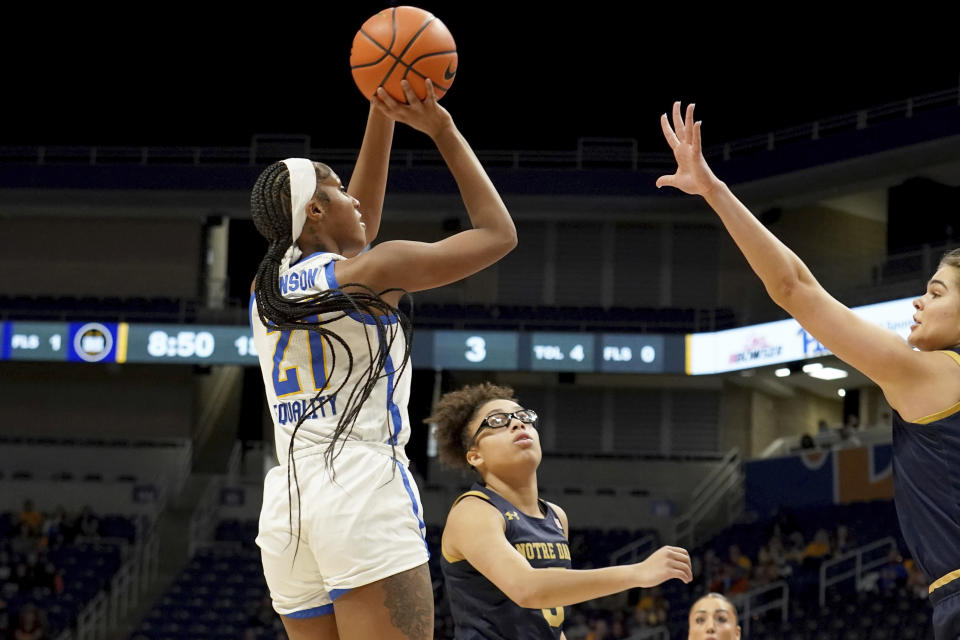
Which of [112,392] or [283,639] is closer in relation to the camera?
[283,639]

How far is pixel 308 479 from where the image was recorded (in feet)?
10.1

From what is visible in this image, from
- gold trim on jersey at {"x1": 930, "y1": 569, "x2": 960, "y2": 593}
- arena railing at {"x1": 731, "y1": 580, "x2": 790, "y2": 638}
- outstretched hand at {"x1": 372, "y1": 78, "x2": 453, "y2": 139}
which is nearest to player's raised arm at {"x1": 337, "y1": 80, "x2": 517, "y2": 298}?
outstretched hand at {"x1": 372, "y1": 78, "x2": 453, "y2": 139}

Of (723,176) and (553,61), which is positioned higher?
(553,61)

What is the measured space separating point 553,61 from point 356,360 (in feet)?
70.1

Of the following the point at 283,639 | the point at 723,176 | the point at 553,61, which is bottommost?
the point at 283,639

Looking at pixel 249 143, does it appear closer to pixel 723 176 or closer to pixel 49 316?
pixel 49 316

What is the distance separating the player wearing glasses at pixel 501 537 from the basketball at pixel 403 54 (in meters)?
1.17

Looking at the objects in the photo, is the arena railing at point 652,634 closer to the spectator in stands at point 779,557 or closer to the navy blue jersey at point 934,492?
the spectator in stands at point 779,557

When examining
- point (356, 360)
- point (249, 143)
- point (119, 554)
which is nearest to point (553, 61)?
point (249, 143)

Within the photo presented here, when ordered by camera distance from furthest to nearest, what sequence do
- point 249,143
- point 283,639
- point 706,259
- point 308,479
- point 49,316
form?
point 249,143, point 706,259, point 49,316, point 283,639, point 308,479

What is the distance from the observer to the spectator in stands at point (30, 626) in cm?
1648

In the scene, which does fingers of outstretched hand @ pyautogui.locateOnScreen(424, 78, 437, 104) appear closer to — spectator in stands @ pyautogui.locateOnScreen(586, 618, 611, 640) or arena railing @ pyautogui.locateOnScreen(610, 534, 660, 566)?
spectator in stands @ pyautogui.locateOnScreen(586, 618, 611, 640)

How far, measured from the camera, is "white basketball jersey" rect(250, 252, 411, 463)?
3115mm

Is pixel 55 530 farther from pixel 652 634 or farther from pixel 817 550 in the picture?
pixel 817 550
